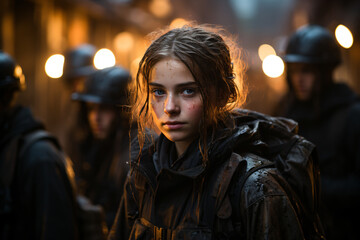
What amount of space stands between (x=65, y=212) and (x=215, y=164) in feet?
5.54

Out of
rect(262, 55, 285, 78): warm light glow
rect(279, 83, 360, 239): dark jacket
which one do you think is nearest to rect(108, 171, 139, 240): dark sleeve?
rect(279, 83, 360, 239): dark jacket

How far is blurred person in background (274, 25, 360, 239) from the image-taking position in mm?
3932

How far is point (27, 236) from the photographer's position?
3227 mm

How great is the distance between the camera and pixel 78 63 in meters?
8.29

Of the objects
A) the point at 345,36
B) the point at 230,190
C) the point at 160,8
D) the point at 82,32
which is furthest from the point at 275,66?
the point at 160,8

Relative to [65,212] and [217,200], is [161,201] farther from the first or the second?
[65,212]

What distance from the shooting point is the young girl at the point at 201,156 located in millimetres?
1901

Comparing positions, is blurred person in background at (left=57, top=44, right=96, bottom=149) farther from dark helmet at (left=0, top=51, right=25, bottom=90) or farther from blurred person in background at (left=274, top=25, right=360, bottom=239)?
blurred person in background at (left=274, top=25, right=360, bottom=239)

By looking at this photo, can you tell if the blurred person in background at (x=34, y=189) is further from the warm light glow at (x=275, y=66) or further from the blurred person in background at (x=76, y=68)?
the warm light glow at (x=275, y=66)

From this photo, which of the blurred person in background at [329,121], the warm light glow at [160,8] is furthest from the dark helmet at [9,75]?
the warm light glow at [160,8]

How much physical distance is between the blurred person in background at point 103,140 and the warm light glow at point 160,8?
18.5 meters

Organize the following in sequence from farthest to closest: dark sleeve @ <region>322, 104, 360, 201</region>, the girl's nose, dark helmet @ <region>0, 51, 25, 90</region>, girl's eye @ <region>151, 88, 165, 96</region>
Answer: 1. dark sleeve @ <region>322, 104, 360, 201</region>
2. dark helmet @ <region>0, 51, 25, 90</region>
3. girl's eye @ <region>151, 88, 165, 96</region>
4. the girl's nose

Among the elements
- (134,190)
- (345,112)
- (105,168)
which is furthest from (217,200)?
(105,168)

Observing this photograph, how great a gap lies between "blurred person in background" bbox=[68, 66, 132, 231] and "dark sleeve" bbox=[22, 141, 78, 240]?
95 centimetres
